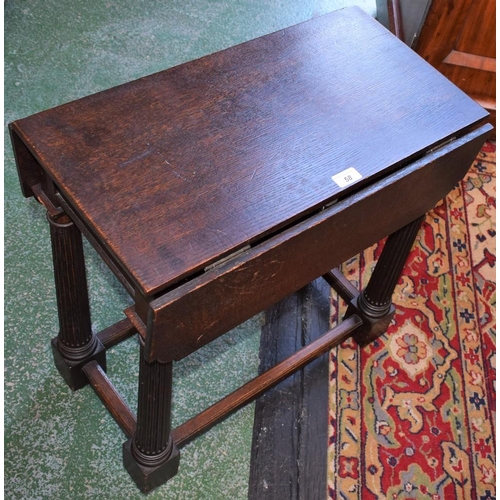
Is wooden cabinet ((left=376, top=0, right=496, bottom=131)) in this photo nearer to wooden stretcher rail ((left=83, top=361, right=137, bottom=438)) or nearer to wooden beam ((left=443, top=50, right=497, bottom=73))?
wooden beam ((left=443, top=50, right=497, bottom=73))

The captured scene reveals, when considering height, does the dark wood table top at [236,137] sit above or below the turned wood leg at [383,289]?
above

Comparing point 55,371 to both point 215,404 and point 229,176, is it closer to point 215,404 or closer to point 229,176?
point 215,404

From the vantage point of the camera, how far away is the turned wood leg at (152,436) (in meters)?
1.47

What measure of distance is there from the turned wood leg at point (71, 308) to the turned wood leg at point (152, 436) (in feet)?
0.86

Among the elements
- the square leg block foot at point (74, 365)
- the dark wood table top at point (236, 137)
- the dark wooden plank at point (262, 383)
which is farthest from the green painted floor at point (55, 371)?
the dark wood table top at point (236, 137)

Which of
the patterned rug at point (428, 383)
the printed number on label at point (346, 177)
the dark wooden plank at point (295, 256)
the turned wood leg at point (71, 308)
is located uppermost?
the printed number on label at point (346, 177)

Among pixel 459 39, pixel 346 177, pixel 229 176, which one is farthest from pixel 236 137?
pixel 459 39

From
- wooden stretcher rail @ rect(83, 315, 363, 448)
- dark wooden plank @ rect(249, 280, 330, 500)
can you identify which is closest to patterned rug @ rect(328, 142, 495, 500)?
dark wooden plank @ rect(249, 280, 330, 500)

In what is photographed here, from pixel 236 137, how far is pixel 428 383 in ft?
3.36

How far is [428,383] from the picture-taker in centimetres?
210

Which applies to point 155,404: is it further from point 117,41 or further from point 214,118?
point 117,41

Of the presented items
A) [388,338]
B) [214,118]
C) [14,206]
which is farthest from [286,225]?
[14,206]

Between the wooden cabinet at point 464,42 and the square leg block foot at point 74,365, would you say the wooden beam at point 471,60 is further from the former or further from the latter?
the square leg block foot at point 74,365

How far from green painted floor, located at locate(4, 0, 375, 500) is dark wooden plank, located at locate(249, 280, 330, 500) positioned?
4 centimetres
